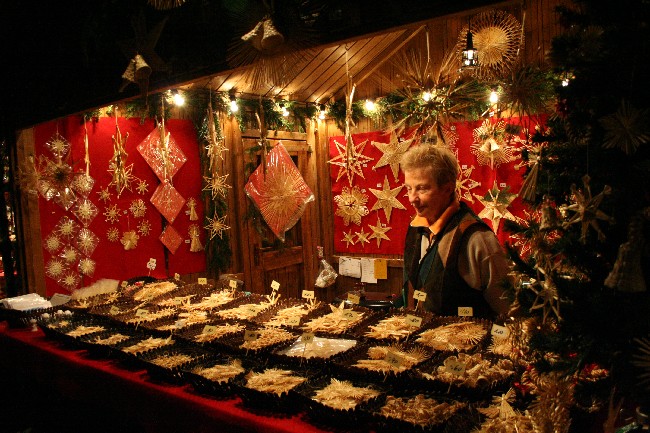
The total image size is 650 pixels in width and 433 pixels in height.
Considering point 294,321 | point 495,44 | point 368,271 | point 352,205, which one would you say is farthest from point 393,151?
point 294,321

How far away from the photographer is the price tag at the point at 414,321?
8.61 ft

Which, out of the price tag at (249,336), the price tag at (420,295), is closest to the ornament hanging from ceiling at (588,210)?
the price tag at (420,295)

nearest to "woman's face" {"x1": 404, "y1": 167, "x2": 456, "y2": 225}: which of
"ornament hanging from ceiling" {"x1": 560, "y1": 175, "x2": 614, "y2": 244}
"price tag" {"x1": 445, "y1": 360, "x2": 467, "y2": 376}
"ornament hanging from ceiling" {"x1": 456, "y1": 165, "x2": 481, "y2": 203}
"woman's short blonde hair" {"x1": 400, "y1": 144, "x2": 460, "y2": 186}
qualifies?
"woman's short blonde hair" {"x1": 400, "y1": 144, "x2": 460, "y2": 186}

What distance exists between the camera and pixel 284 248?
6184mm

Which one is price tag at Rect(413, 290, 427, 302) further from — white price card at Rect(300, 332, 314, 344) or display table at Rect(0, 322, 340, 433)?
display table at Rect(0, 322, 340, 433)

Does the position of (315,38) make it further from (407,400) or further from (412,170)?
(407,400)

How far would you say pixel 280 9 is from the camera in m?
2.33

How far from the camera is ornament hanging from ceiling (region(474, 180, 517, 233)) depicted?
5055 mm

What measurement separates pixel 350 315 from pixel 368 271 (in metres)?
3.45

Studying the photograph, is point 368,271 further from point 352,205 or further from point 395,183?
point 395,183

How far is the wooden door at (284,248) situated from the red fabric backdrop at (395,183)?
1.34 ft

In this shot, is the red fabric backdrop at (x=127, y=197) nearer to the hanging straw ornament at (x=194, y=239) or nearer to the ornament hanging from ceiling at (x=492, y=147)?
the hanging straw ornament at (x=194, y=239)

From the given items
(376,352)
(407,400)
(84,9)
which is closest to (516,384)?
(407,400)

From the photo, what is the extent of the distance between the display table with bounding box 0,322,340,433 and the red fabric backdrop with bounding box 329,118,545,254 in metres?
3.75
